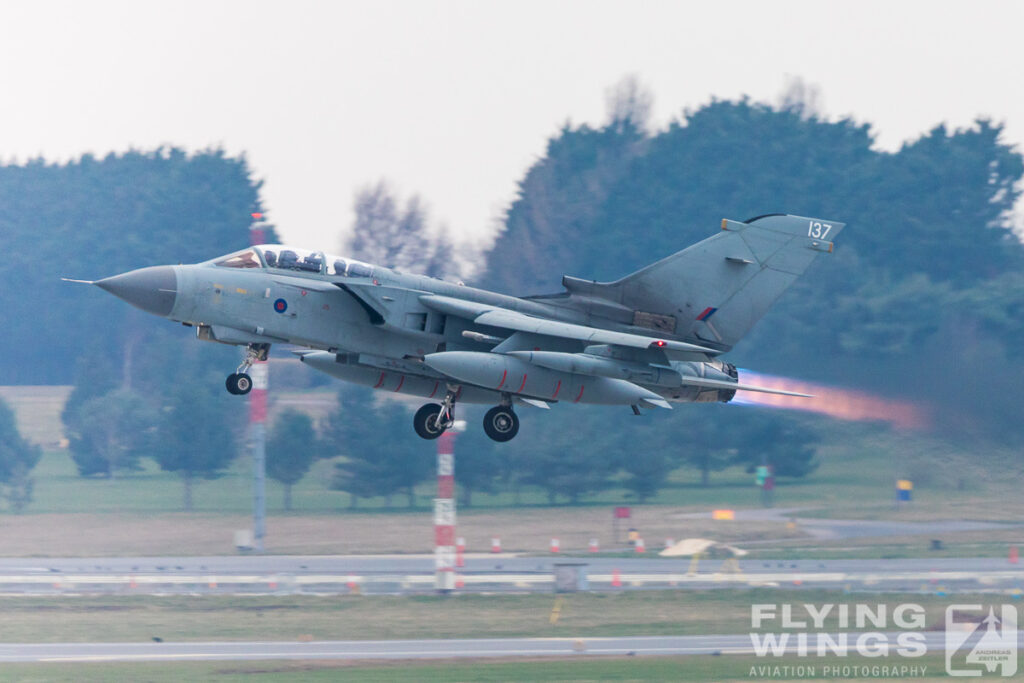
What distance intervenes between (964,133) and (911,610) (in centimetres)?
3557

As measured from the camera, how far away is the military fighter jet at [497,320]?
65.1 ft

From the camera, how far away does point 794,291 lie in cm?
4703

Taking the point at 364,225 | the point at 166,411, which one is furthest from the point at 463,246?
the point at 166,411

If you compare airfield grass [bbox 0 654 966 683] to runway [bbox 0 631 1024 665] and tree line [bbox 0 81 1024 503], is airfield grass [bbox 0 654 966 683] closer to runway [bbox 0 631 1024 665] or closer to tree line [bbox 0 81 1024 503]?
runway [bbox 0 631 1024 665]

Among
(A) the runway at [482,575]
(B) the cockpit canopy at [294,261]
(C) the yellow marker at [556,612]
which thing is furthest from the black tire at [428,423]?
(A) the runway at [482,575]

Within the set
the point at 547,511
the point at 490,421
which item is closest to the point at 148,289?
the point at 490,421

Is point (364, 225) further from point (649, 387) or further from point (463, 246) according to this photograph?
point (649, 387)

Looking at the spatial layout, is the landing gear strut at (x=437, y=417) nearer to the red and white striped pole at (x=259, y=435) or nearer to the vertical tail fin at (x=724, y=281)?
the vertical tail fin at (x=724, y=281)

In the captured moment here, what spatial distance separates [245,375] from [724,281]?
774cm

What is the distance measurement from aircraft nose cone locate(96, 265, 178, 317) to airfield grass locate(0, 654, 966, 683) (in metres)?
9.07

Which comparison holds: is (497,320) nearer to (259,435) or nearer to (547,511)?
(259,435)

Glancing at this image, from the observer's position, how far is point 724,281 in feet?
71.3

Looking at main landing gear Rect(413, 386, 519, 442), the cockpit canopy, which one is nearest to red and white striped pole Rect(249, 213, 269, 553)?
main landing gear Rect(413, 386, 519, 442)

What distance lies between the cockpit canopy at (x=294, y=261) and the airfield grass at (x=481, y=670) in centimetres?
881
